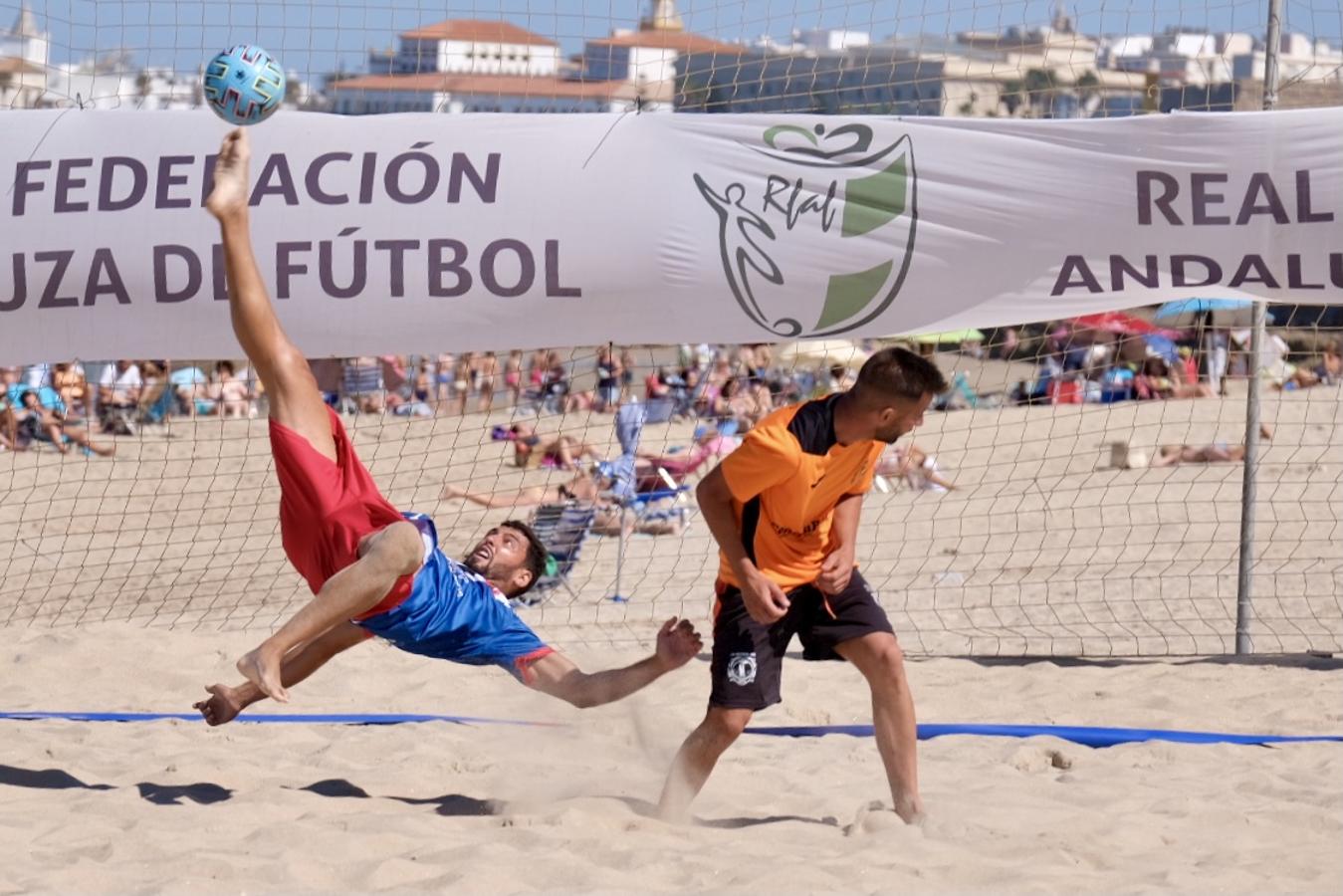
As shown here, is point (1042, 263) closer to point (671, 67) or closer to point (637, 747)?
point (671, 67)

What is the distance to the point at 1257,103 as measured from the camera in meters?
6.54

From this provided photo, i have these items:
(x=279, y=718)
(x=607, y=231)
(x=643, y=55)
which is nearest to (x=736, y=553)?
(x=279, y=718)

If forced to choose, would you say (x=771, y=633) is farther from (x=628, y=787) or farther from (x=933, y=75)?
(x=933, y=75)

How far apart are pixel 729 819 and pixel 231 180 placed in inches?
79.8

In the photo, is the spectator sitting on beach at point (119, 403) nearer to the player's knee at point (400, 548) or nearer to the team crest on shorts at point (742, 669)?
the player's knee at point (400, 548)

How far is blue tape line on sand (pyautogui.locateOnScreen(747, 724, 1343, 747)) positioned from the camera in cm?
482

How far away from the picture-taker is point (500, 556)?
14.6 ft

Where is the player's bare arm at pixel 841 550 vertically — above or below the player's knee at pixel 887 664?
above

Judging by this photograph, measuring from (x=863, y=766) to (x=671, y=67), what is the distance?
3.32 meters

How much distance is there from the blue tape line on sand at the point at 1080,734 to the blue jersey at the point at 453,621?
3.91ft

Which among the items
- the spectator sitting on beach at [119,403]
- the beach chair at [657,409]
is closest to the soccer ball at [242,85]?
the spectator sitting on beach at [119,403]

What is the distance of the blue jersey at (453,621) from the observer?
4.02 m

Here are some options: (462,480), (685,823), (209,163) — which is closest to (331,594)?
(685,823)

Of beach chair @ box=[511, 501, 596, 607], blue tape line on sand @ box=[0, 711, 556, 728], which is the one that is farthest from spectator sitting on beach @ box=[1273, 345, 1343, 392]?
blue tape line on sand @ box=[0, 711, 556, 728]
